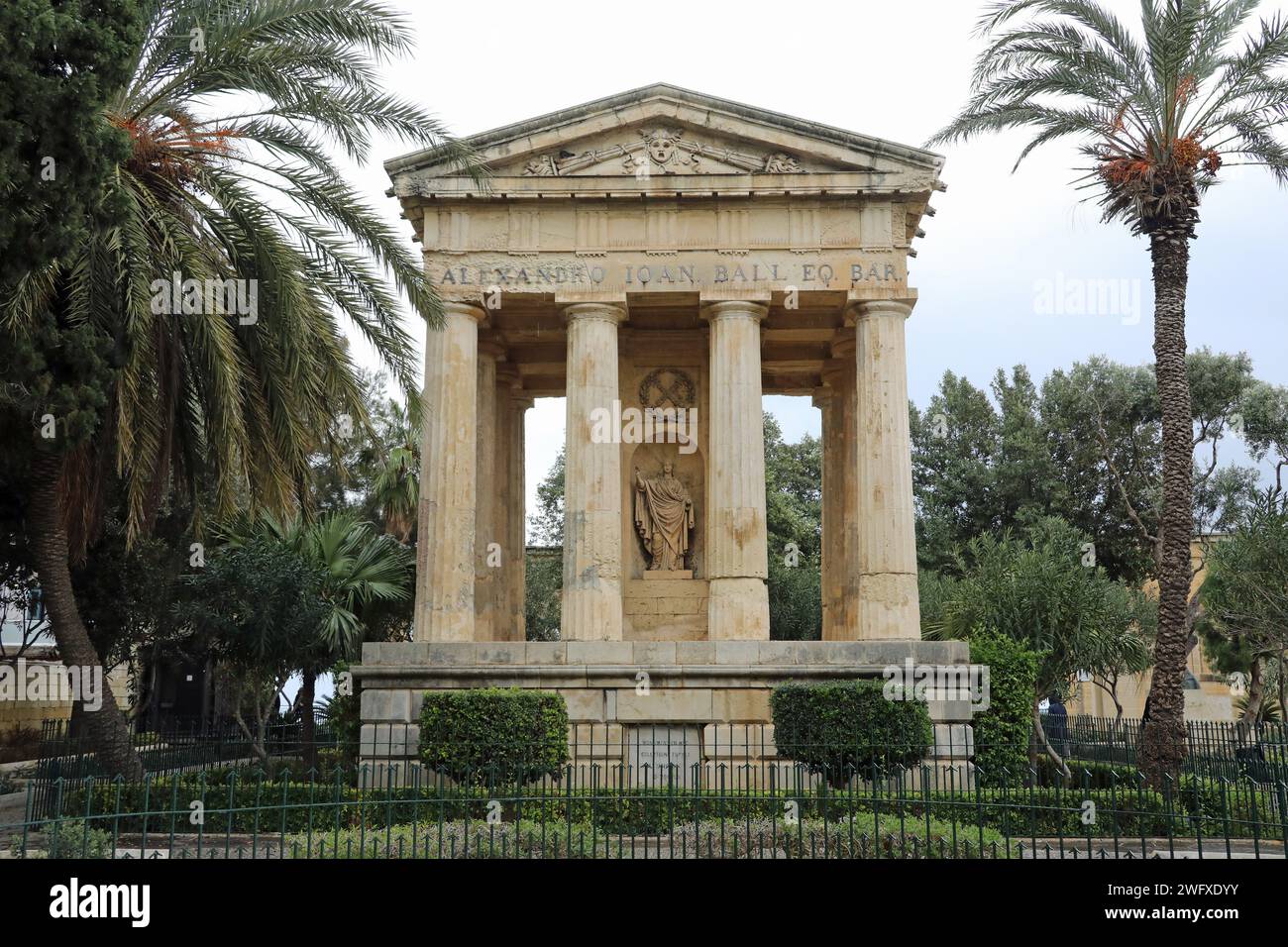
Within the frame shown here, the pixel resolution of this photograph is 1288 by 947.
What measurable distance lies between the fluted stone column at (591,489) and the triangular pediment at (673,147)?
2761 mm

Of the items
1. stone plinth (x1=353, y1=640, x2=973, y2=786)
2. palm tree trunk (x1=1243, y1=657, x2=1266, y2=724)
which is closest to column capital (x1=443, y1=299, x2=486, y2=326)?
stone plinth (x1=353, y1=640, x2=973, y2=786)

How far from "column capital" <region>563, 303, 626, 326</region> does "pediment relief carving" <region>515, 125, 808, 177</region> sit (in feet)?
7.83

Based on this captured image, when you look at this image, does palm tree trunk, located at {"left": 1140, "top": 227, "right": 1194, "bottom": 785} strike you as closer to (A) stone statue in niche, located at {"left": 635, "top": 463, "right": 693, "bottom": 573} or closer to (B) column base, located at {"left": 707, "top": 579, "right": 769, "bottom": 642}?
(B) column base, located at {"left": 707, "top": 579, "right": 769, "bottom": 642}

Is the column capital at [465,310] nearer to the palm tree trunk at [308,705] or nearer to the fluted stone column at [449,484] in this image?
the fluted stone column at [449,484]

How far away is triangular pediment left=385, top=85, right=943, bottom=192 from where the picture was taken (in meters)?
21.9

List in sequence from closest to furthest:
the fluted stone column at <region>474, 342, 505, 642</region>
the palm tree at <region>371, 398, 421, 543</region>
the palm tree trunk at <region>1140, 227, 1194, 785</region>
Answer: the palm tree trunk at <region>1140, 227, 1194, 785</region>, the fluted stone column at <region>474, 342, 505, 642</region>, the palm tree at <region>371, 398, 421, 543</region>

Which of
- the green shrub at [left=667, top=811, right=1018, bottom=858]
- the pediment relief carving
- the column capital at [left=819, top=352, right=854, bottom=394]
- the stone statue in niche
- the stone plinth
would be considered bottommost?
the green shrub at [left=667, top=811, right=1018, bottom=858]

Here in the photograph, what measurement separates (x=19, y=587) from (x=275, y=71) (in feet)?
44.6

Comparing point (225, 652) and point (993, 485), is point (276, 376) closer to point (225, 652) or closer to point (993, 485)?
point (225, 652)

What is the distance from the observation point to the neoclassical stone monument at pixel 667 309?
2114 cm

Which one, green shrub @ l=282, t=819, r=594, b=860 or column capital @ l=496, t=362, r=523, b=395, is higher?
column capital @ l=496, t=362, r=523, b=395

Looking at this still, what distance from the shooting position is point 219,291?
15570 mm

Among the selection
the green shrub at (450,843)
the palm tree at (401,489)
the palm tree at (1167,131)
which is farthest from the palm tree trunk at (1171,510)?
the palm tree at (401,489)

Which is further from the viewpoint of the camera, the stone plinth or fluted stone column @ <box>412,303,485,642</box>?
fluted stone column @ <box>412,303,485,642</box>
